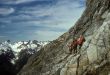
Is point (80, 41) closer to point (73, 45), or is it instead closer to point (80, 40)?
point (80, 40)

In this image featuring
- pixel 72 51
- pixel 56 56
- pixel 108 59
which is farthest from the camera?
pixel 56 56

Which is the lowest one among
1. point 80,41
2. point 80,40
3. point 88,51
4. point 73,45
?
point 88,51

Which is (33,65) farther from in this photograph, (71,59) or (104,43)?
(104,43)

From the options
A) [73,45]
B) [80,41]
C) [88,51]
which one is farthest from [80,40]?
[88,51]

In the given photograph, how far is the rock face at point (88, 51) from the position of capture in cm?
4138

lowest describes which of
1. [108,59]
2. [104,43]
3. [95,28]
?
[108,59]

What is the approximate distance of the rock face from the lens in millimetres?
41375

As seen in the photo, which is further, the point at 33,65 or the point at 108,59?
the point at 33,65

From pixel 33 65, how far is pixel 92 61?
20.6 m

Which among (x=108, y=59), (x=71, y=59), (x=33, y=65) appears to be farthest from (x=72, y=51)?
(x=33, y=65)

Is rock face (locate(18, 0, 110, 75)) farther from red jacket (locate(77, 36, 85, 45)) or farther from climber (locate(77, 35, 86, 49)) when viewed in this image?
red jacket (locate(77, 36, 85, 45))

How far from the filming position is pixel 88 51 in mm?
43219

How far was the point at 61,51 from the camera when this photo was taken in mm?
51719

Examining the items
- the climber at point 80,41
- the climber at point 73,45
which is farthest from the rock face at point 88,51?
the climber at point 73,45
